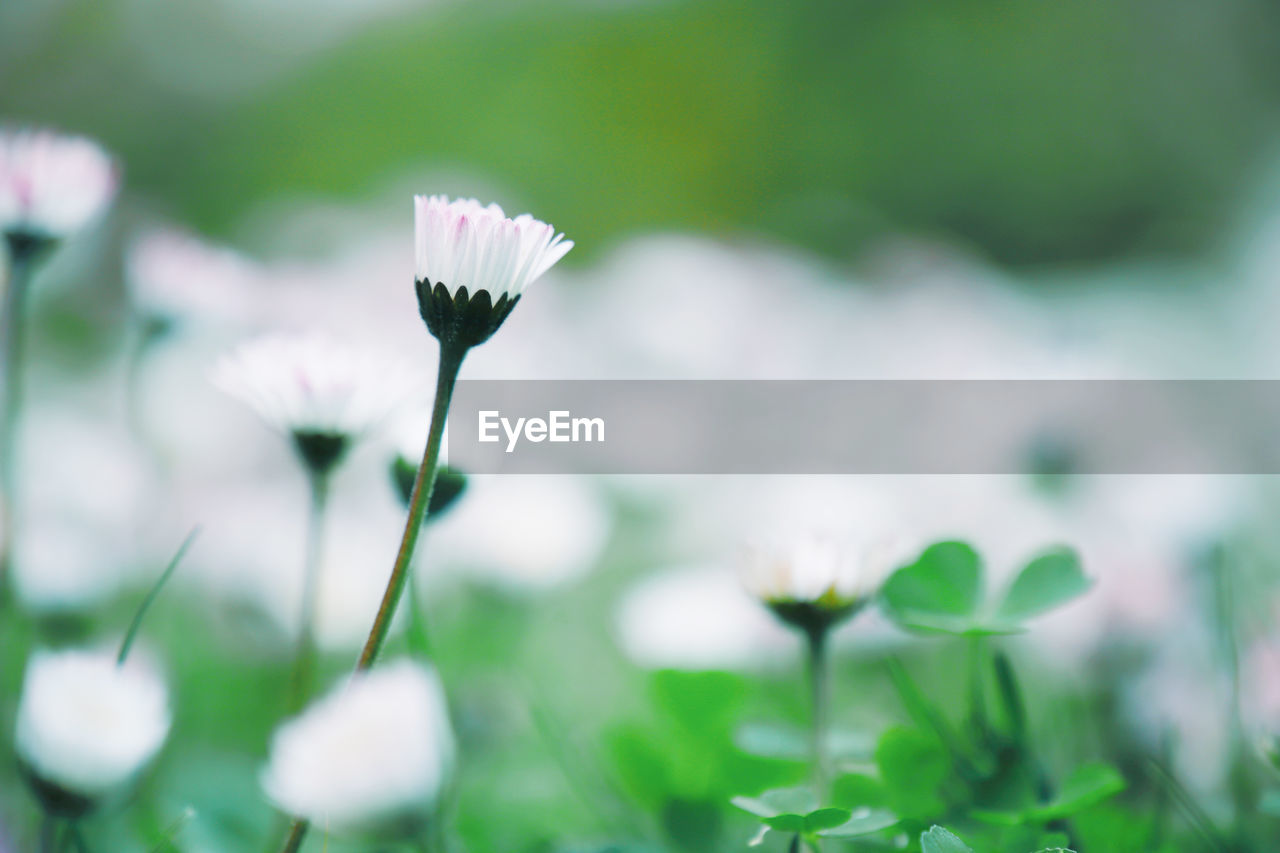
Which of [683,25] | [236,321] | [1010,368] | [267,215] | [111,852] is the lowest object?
[111,852]

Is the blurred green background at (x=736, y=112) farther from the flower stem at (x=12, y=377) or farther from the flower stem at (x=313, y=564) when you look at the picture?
the flower stem at (x=313, y=564)

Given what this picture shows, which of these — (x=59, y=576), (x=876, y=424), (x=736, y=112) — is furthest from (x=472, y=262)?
(x=736, y=112)

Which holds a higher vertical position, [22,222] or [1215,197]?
[1215,197]

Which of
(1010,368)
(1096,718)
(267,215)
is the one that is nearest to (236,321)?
(1096,718)

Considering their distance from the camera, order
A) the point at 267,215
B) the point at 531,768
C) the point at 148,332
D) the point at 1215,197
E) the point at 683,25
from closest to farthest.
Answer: the point at 148,332
the point at 531,768
the point at 267,215
the point at 1215,197
the point at 683,25

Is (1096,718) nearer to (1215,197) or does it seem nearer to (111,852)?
(111,852)

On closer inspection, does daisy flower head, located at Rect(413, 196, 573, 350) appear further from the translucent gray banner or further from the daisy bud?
the translucent gray banner

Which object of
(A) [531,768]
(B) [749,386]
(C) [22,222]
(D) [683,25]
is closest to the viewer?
(C) [22,222]
